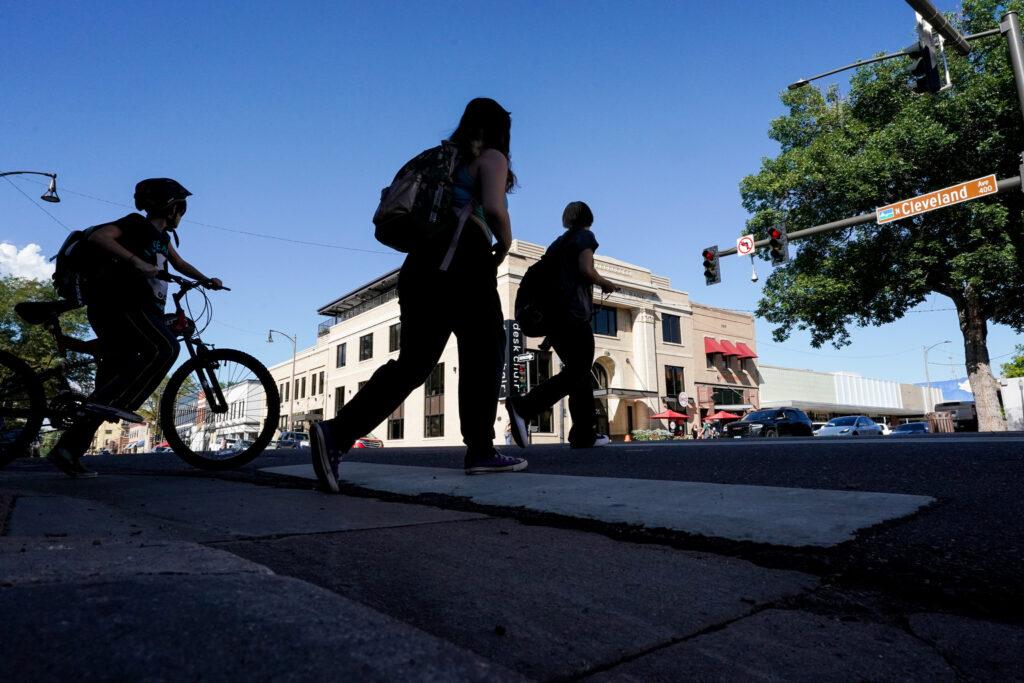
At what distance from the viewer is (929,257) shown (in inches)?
746

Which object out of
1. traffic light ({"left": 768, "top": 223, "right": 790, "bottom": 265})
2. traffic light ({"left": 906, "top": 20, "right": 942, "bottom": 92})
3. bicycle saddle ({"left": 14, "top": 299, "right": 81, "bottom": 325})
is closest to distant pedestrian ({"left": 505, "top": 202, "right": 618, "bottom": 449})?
bicycle saddle ({"left": 14, "top": 299, "right": 81, "bottom": 325})

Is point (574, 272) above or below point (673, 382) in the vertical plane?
below

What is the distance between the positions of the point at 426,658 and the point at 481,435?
99.1 inches

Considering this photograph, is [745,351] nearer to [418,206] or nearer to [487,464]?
[487,464]

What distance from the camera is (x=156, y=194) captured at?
13.4 feet

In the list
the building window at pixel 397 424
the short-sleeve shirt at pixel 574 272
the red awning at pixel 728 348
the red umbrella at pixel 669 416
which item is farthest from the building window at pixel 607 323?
the short-sleeve shirt at pixel 574 272

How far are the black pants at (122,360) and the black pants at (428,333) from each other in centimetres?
158

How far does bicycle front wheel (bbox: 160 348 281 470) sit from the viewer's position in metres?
4.18

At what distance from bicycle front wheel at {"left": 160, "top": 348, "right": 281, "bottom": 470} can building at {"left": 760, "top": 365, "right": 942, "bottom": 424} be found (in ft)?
130

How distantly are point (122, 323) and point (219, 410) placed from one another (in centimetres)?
98

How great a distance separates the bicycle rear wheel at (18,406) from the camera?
13.6 ft

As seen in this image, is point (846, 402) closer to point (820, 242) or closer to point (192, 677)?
point (820, 242)

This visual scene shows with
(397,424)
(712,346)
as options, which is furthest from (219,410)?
(712,346)

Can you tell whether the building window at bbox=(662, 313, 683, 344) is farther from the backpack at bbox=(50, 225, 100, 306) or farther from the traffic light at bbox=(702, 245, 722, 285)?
the backpack at bbox=(50, 225, 100, 306)
